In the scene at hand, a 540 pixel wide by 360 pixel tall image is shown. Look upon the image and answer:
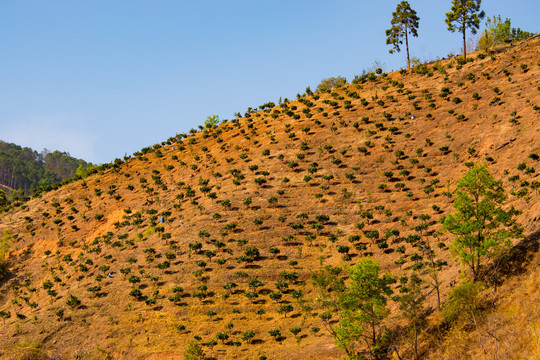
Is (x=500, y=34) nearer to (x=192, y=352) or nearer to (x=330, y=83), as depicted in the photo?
(x=330, y=83)

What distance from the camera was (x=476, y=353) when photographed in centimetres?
2702

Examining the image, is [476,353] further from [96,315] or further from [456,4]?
[456,4]

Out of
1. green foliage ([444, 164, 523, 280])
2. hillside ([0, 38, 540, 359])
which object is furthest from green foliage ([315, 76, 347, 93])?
green foliage ([444, 164, 523, 280])

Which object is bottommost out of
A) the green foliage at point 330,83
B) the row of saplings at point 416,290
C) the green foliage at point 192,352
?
the green foliage at point 192,352

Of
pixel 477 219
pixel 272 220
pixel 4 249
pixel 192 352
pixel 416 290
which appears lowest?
pixel 192 352

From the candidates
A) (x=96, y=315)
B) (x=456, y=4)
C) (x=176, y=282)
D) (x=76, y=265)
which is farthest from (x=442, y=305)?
(x=456, y=4)

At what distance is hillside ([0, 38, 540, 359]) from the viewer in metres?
40.6

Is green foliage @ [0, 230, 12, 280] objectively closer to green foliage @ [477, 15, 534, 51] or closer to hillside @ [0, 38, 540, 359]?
hillside @ [0, 38, 540, 359]

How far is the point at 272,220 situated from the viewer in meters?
57.4

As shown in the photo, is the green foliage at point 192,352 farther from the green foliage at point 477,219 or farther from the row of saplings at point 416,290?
the green foliage at point 477,219

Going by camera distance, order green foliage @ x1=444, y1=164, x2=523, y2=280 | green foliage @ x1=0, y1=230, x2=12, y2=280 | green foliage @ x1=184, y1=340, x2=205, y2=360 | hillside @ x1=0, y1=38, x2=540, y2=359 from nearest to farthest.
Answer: green foliage @ x1=444, y1=164, x2=523, y2=280 < green foliage @ x1=184, y1=340, x2=205, y2=360 < hillside @ x1=0, y1=38, x2=540, y2=359 < green foliage @ x1=0, y1=230, x2=12, y2=280

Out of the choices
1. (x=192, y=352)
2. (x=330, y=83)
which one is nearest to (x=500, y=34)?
(x=330, y=83)

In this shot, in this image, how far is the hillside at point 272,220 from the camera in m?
40.6

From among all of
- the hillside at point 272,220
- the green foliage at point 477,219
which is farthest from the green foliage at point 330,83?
the green foliage at point 477,219
